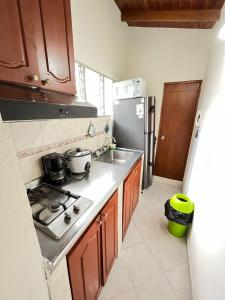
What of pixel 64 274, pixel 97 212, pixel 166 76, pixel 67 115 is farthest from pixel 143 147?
pixel 64 274

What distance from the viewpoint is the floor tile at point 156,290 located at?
3.87 feet

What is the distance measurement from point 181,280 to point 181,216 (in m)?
0.57

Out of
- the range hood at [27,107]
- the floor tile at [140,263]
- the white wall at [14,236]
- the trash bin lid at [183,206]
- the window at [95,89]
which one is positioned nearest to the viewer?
the white wall at [14,236]

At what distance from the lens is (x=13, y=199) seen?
38 centimetres

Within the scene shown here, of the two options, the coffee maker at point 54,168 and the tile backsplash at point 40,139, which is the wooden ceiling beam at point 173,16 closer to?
the tile backsplash at point 40,139

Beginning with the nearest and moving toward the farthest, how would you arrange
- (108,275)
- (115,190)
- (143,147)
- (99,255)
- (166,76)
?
(99,255)
(115,190)
(108,275)
(143,147)
(166,76)

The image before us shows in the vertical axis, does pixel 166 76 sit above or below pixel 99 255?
above

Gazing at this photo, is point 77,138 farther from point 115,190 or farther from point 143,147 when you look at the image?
point 143,147

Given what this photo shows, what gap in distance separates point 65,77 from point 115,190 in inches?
36.6

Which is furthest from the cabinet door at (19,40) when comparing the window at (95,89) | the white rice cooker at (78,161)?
the window at (95,89)

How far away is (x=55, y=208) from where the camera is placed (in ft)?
2.73

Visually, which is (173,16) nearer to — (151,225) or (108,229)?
(108,229)

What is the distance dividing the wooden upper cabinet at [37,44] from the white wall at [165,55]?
2.09 m

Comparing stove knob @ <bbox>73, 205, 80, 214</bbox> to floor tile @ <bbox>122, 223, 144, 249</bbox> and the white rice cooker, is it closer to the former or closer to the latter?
the white rice cooker
